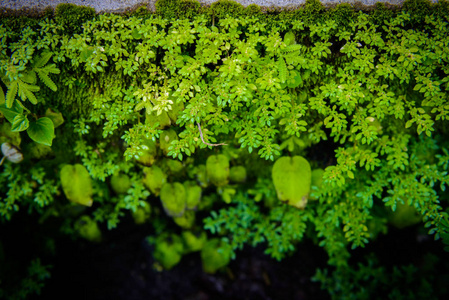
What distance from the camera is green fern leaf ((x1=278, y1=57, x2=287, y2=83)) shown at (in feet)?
4.33

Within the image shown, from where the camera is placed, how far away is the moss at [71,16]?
1415mm

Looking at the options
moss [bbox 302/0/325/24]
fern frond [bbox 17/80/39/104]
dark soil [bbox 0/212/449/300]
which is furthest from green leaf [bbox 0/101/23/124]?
dark soil [bbox 0/212/449/300]

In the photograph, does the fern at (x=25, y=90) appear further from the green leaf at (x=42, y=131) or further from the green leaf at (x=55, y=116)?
the green leaf at (x=55, y=116)

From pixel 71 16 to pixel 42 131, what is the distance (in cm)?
67

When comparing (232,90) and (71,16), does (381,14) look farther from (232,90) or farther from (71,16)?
(71,16)

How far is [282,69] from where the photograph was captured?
1332 millimetres

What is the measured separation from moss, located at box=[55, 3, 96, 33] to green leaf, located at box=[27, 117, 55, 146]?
1.79 feet

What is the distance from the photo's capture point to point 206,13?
1.42 m

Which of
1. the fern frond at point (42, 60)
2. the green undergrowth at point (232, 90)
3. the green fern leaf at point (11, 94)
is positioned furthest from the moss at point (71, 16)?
the green fern leaf at point (11, 94)

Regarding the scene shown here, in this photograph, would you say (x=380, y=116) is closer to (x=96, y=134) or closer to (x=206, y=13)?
(x=206, y=13)

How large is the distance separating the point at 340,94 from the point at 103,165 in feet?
5.44

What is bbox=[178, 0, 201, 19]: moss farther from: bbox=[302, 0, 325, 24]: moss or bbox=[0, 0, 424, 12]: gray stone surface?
bbox=[302, 0, 325, 24]: moss

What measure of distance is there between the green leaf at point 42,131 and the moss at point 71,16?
546 mm

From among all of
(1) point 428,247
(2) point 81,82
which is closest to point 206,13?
(2) point 81,82
